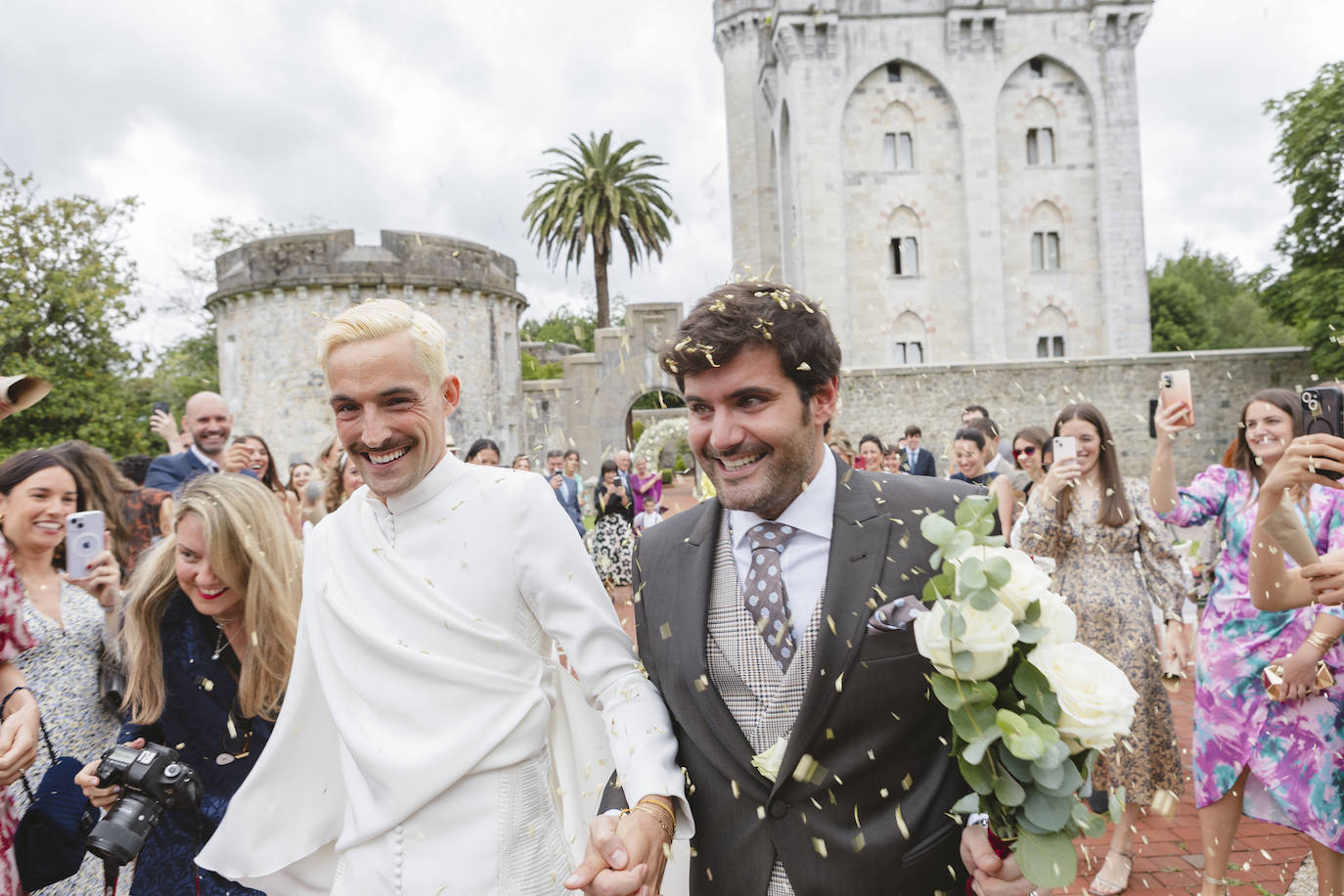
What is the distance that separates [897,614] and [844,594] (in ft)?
0.45

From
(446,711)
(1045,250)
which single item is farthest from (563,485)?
(1045,250)

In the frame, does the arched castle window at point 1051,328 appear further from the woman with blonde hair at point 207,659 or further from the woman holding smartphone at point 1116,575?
the woman with blonde hair at point 207,659

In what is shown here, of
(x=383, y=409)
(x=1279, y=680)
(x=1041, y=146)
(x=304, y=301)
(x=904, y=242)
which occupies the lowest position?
(x=1279, y=680)

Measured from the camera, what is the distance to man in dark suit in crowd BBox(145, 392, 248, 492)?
609 cm

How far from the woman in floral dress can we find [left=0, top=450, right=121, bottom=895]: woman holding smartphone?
4.49 meters

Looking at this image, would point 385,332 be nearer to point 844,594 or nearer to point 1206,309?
point 844,594

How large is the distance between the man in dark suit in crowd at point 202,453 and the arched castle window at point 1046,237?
101ft

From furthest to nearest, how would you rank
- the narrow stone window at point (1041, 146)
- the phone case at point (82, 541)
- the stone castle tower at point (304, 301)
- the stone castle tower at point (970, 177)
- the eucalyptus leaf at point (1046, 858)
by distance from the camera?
the narrow stone window at point (1041, 146) < the stone castle tower at point (970, 177) < the stone castle tower at point (304, 301) < the phone case at point (82, 541) < the eucalyptus leaf at point (1046, 858)

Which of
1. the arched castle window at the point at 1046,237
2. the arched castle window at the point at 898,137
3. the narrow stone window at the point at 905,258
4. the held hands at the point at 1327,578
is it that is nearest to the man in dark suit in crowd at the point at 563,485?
the held hands at the point at 1327,578

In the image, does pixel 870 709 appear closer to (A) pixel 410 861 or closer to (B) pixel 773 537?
(B) pixel 773 537

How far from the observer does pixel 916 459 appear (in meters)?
10.5

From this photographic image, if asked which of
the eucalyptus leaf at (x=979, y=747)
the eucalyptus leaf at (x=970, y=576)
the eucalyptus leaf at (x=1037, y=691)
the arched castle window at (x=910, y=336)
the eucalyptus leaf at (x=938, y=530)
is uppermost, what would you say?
the arched castle window at (x=910, y=336)

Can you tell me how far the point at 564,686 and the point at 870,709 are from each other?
0.87m

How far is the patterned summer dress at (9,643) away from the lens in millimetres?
2631
